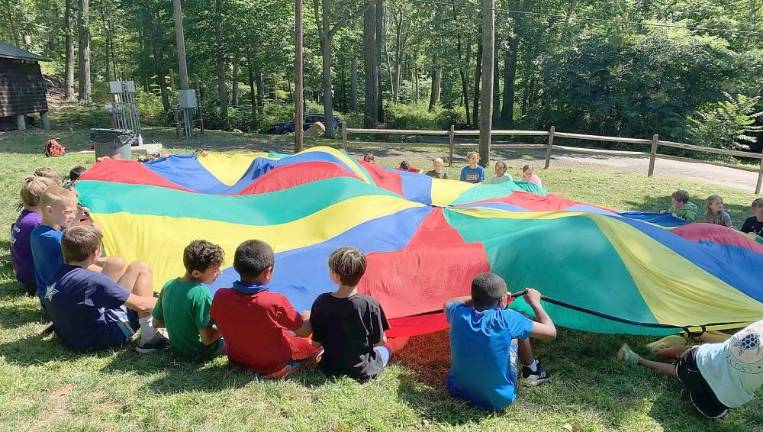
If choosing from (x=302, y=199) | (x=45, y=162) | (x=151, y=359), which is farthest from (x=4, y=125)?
(x=151, y=359)

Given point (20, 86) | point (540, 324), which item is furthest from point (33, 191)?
point (20, 86)

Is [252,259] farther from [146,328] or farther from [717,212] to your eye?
[717,212]

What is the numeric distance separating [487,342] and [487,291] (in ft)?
0.87

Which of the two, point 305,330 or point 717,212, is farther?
point 717,212

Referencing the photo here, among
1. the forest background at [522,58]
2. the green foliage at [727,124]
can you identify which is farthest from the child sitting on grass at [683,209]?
the green foliage at [727,124]

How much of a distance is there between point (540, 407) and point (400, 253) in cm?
145

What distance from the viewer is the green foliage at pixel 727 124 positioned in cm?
1681

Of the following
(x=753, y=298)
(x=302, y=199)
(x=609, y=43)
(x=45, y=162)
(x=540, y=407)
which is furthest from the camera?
(x=609, y=43)

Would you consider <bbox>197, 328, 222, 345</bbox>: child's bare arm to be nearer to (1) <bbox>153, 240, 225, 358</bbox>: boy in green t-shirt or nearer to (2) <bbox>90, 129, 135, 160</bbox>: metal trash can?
(1) <bbox>153, 240, 225, 358</bbox>: boy in green t-shirt

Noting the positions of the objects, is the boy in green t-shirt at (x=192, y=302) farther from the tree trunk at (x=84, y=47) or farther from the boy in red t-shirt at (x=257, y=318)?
the tree trunk at (x=84, y=47)

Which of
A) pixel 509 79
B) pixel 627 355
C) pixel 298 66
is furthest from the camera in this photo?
pixel 509 79

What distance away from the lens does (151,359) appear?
133 inches

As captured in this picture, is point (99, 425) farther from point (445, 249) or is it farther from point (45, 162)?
point (45, 162)

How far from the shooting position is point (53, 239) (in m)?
→ 3.52
